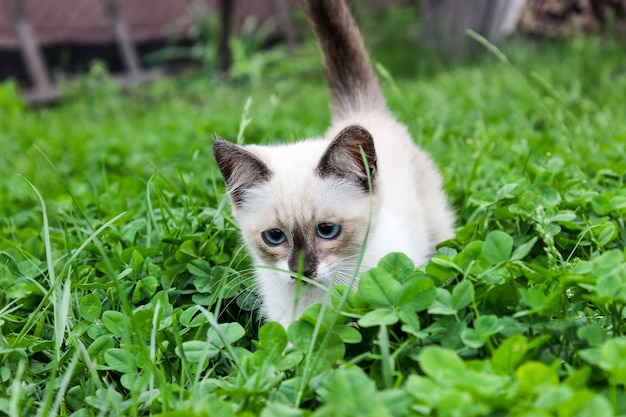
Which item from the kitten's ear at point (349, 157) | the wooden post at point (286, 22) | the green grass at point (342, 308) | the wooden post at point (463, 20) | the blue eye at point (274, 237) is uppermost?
the wooden post at point (286, 22)

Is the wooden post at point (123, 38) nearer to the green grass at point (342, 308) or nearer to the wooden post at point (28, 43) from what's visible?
the wooden post at point (28, 43)

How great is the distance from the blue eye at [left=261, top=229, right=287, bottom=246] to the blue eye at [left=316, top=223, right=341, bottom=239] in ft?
0.39

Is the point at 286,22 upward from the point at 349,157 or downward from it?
upward

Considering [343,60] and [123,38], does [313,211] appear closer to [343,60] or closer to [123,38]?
[343,60]

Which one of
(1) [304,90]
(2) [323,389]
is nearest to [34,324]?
(2) [323,389]

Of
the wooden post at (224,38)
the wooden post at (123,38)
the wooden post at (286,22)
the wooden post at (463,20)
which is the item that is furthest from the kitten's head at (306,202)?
the wooden post at (286,22)

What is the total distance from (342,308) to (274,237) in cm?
57

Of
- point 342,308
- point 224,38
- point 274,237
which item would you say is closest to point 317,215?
point 274,237

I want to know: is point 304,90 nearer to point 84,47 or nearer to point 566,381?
point 84,47

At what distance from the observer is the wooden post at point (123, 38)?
7.87 metres

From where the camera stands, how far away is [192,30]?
30.4 ft

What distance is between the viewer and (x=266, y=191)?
6.77 feet

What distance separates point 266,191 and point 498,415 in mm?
1153

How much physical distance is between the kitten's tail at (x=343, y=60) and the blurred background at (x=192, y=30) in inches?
128
